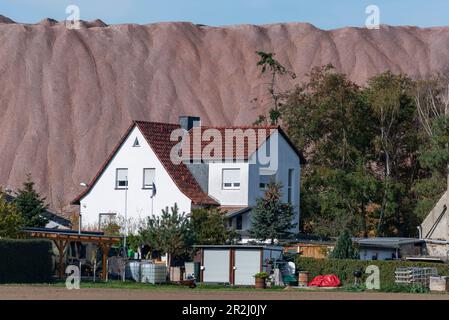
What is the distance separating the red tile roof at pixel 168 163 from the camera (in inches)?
3145

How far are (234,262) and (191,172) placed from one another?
16.7m

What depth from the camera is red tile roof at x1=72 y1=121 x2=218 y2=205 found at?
79.9 m

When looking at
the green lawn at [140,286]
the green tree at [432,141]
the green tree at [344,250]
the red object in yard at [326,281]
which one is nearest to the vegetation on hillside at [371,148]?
the green tree at [432,141]

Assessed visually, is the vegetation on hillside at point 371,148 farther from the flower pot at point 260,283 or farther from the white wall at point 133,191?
the flower pot at point 260,283

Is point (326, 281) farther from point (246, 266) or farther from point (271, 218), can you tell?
point (271, 218)

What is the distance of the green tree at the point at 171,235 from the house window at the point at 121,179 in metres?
14.0

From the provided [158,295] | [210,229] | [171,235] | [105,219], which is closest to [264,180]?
[105,219]

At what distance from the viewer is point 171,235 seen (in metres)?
68.4

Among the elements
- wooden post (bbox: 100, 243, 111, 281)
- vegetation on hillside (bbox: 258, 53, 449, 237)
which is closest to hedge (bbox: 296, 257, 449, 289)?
wooden post (bbox: 100, 243, 111, 281)

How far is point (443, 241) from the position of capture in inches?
3081

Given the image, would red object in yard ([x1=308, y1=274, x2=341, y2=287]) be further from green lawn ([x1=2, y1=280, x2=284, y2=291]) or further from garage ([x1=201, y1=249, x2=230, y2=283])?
garage ([x1=201, y1=249, x2=230, y2=283])

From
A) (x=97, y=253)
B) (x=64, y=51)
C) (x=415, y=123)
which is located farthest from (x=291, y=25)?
(x=97, y=253)

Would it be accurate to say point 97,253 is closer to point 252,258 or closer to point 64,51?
point 252,258
